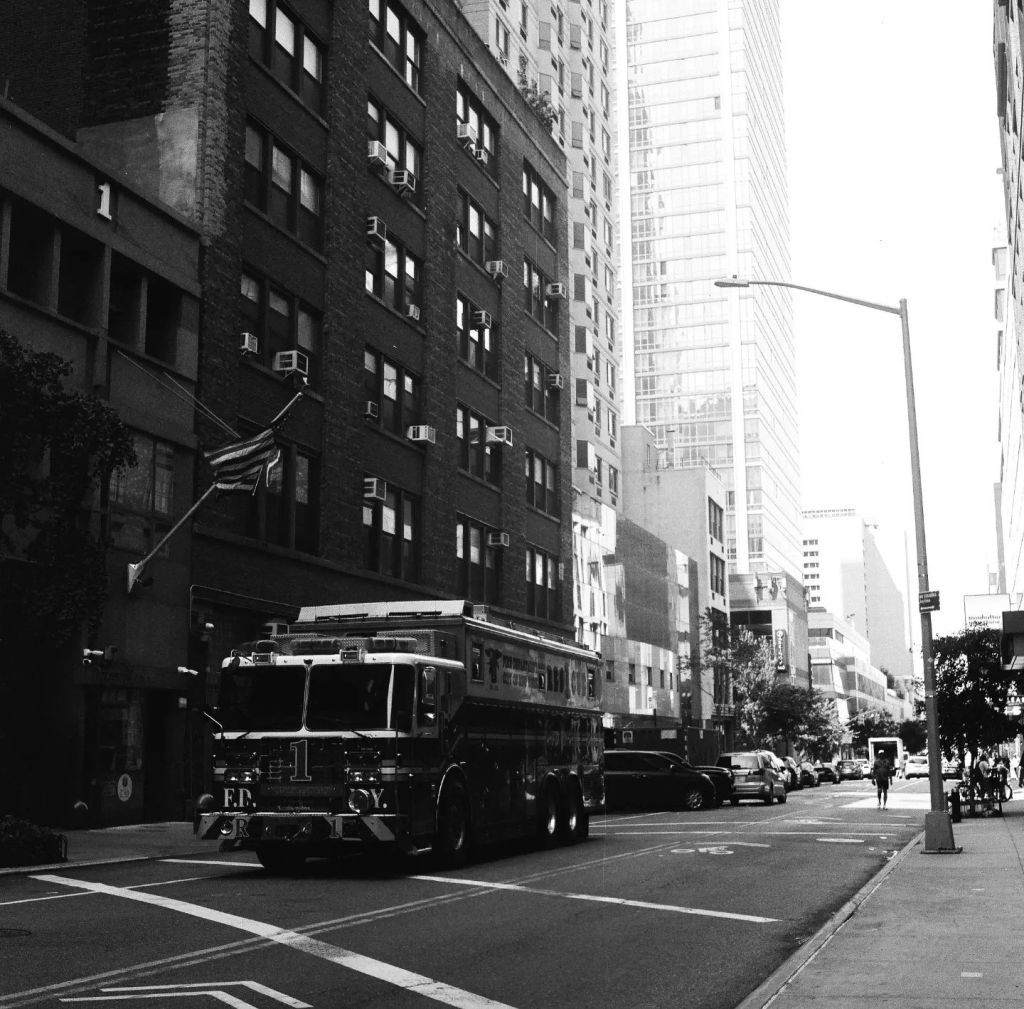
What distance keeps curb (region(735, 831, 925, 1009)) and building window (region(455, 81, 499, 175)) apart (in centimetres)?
3210

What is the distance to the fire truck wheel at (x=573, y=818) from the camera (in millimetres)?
22708

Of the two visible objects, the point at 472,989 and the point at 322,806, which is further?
the point at 322,806

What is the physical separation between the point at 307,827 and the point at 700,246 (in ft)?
462

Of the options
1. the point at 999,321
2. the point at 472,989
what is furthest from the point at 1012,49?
the point at 999,321

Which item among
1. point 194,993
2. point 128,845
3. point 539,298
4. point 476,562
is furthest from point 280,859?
point 539,298

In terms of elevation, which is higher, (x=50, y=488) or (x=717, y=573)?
(x=717, y=573)

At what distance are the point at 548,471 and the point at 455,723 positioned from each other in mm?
31531

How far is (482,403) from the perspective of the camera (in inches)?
1684

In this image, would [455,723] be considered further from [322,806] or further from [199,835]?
[199,835]

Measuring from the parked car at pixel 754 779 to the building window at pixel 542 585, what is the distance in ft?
26.1

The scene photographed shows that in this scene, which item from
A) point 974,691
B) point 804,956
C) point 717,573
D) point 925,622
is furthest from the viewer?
point 717,573

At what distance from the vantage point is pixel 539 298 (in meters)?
49.6

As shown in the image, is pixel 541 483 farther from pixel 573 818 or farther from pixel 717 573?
Result: pixel 717 573

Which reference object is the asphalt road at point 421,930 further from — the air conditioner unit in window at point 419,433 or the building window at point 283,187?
the air conditioner unit in window at point 419,433
